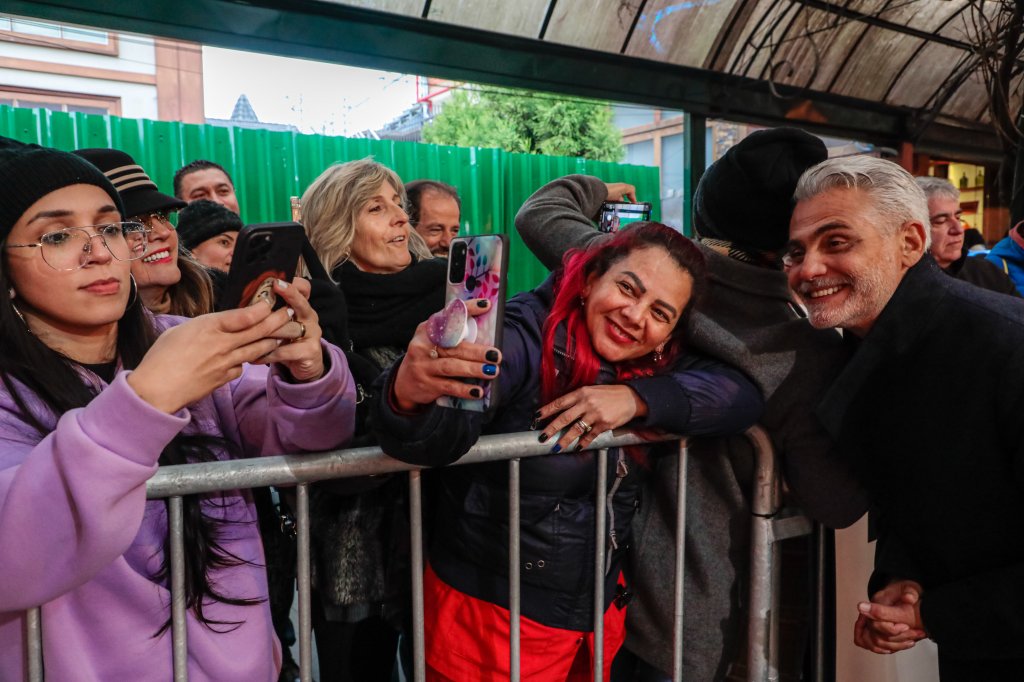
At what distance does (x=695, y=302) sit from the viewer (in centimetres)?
193

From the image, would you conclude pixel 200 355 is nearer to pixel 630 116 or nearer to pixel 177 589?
pixel 177 589

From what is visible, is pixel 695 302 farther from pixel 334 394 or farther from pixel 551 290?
pixel 334 394

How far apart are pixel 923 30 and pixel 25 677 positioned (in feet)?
27.6

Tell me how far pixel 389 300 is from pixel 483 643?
1.18 metres

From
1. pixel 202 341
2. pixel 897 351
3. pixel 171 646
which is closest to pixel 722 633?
pixel 897 351

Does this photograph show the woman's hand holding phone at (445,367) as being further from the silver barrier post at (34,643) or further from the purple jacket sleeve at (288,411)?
the silver barrier post at (34,643)

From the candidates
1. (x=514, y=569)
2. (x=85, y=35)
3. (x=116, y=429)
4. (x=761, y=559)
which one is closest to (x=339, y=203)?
(x=514, y=569)

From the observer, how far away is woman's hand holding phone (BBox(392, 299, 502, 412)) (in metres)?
1.32

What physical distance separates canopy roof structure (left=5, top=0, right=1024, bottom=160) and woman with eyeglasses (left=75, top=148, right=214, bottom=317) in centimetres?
178

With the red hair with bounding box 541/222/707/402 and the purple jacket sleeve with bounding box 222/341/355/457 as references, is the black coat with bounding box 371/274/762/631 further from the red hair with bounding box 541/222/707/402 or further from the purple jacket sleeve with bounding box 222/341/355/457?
the purple jacket sleeve with bounding box 222/341/355/457

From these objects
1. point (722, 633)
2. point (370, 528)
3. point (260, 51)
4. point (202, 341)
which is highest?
point (260, 51)

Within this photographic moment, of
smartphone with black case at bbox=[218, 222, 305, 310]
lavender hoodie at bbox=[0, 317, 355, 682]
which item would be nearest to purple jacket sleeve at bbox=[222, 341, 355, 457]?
lavender hoodie at bbox=[0, 317, 355, 682]

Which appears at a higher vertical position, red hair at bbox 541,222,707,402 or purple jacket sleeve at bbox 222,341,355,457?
red hair at bbox 541,222,707,402

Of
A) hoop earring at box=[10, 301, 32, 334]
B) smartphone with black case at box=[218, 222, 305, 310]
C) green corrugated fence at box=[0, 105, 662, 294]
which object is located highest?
green corrugated fence at box=[0, 105, 662, 294]
